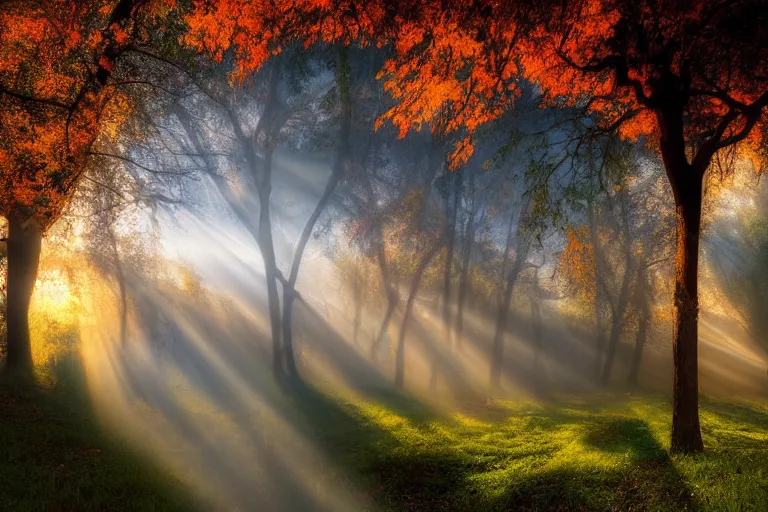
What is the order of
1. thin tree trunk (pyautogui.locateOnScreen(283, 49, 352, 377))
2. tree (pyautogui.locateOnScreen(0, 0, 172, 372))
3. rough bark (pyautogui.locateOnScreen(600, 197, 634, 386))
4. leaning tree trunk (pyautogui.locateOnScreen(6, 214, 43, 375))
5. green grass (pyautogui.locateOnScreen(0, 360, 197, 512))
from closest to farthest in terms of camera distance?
1. green grass (pyautogui.locateOnScreen(0, 360, 197, 512))
2. tree (pyautogui.locateOnScreen(0, 0, 172, 372))
3. leaning tree trunk (pyautogui.locateOnScreen(6, 214, 43, 375))
4. thin tree trunk (pyautogui.locateOnScreen(283, 49, 352, 377))
5. rough bark (pyautogui.locateOnScreen(600, 197, 634, 386))

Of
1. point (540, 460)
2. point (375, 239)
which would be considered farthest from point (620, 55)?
point (375, 239)

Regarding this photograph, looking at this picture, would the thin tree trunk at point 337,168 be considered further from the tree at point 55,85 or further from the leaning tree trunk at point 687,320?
the leaning tree trunk at point 687,320

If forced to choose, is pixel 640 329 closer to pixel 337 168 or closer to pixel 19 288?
pixel 337 168

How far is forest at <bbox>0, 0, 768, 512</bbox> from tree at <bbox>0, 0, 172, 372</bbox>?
0.07 metres

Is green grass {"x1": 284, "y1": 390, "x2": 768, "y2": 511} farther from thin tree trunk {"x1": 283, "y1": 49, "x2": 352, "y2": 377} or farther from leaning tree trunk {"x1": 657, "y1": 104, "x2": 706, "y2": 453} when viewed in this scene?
thin tree trunk {"x1": 283, "y1": 49, "x2": 352, "y2": 377}

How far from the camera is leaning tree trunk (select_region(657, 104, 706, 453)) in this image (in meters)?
8.88

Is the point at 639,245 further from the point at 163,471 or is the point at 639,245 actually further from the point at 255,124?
the point at 163,471

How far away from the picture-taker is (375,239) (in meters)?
26.5

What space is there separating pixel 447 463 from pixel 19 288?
14.0m

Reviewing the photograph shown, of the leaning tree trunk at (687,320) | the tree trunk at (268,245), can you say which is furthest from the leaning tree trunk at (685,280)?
the tree trunk at (268,245)

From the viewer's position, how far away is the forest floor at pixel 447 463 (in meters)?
7.59

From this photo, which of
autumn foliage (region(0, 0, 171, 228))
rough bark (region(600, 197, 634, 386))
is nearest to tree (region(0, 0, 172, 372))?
autumn foliage (region(0, 0, 171, 228))

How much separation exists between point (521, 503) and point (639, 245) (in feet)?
80.1

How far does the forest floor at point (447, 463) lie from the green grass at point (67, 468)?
0.09 ft
